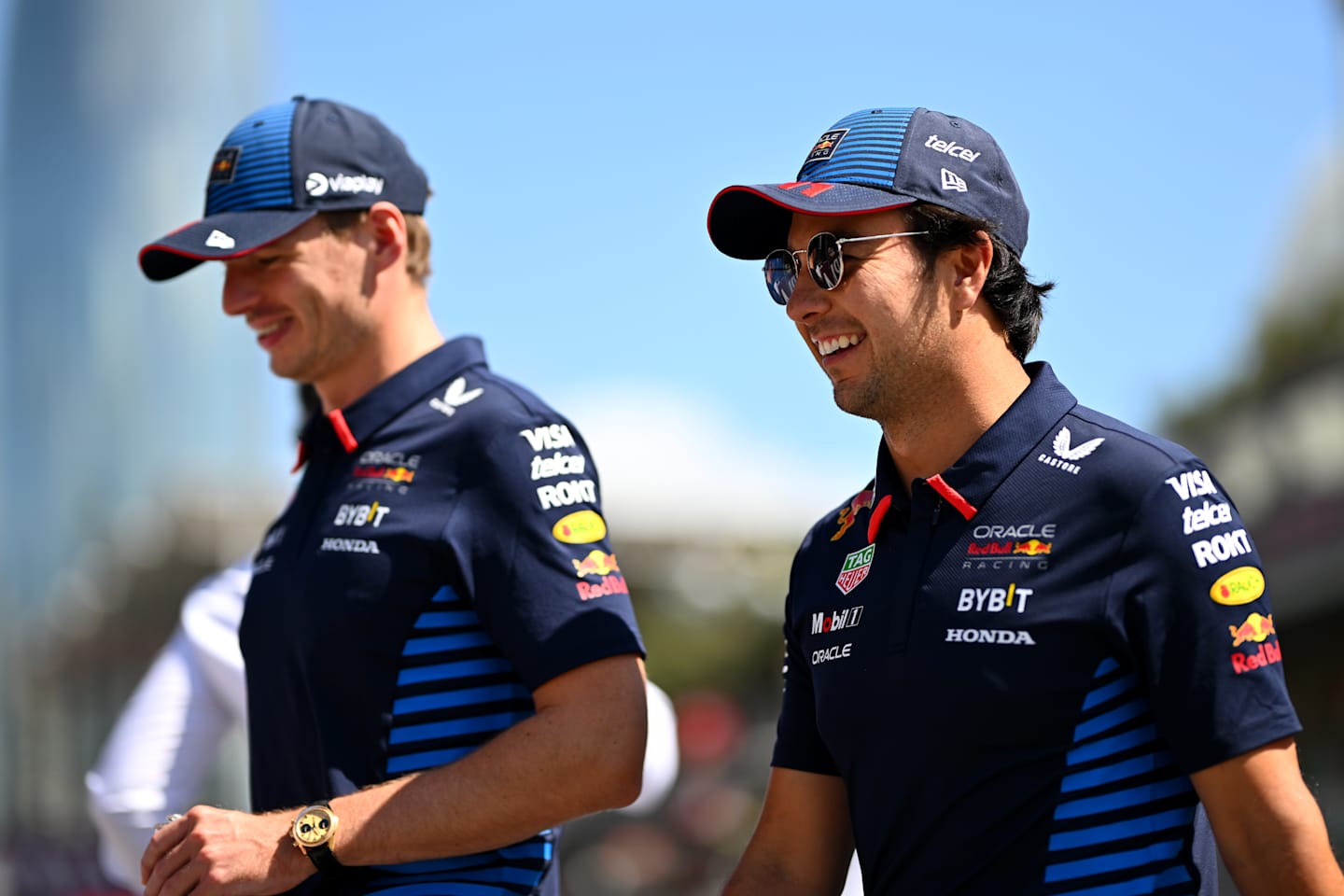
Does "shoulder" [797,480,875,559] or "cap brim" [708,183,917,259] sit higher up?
"cap brim" [708,183,917,259]

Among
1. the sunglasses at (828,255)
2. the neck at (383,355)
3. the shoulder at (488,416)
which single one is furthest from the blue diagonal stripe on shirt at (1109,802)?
the neck at (383,355)

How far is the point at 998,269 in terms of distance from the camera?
3.13 meters

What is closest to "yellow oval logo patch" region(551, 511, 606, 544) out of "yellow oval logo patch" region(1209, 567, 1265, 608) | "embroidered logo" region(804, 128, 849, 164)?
"embroidered logo" region(804, 128, 849, 164)

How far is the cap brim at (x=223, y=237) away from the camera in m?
3.73

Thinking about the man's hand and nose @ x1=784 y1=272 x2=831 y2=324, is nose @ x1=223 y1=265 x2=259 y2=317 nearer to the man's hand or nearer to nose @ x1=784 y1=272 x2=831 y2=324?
the man's hand

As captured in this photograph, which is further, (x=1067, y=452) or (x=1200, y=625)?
(x=1067, y=452)

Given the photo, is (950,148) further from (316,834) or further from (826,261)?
(316,834)

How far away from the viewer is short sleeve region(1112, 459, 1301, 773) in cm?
262

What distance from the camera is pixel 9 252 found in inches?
2896

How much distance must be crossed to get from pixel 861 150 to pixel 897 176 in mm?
106

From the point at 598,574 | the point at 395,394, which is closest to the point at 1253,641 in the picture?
the point at 598,574

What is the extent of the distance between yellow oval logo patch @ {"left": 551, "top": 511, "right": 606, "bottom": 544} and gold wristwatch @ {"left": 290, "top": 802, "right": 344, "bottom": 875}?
2.17 ft

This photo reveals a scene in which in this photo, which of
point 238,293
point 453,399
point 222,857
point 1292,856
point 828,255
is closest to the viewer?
point 1292,856

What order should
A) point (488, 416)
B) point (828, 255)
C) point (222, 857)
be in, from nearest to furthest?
point (828, 255)
point (222, 857)
point (488, 416)
